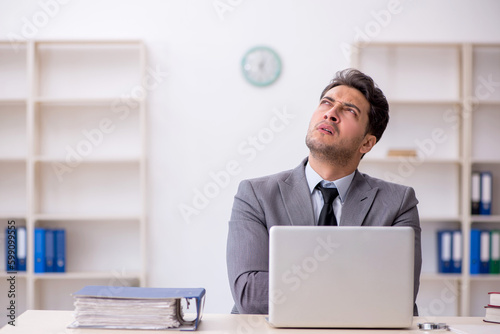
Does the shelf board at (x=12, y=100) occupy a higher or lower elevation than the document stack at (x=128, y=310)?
higher

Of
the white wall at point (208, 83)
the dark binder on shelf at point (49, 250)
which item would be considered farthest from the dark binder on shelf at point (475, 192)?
the dark binder on shelf at point (49, 250)

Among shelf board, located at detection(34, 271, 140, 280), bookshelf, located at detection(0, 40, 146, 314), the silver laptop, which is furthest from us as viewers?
bookshelf, located at detection(0, 40, 146, 314)

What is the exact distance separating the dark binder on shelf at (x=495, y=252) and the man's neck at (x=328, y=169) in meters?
2.14

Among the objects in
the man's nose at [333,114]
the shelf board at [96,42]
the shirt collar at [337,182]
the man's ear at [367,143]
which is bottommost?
the shirt collar at [337,182]

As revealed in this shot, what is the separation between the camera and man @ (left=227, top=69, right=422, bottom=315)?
76.5 inches

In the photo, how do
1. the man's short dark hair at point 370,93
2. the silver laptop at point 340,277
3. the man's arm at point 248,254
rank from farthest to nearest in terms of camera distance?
the man's short dark hair at point 370,93 → the man's arm at point 248,254 → the silver laptop at point 340,277

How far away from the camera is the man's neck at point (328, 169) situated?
206 cm

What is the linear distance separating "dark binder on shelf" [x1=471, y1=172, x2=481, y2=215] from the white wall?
118cm

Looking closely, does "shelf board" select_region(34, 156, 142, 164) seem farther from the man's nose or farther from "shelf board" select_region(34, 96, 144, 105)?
the man's nose

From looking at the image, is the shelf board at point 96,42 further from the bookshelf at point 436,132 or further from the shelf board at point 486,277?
the shelf board at point 486,277

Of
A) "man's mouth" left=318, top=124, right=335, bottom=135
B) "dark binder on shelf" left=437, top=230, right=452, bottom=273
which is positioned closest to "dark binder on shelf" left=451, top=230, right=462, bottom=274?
"dark binder on shelf" left=437, top=230, right=452, bottom=273

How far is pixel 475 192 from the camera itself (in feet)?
12.4

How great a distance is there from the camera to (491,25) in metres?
4.02

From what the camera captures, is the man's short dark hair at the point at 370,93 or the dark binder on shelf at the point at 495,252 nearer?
the man's short dark hair at the point at 370,93
